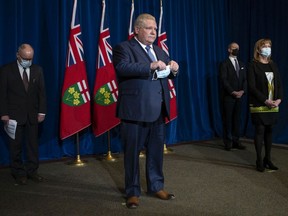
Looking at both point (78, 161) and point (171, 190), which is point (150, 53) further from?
point (78, 161)

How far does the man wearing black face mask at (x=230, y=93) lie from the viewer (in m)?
5.27

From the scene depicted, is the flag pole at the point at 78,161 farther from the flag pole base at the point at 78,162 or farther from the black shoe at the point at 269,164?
the black shoe at the point at 269,164

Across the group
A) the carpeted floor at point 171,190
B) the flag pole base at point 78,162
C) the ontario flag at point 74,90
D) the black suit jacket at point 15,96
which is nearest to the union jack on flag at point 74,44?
the ontario flag at point 74,90

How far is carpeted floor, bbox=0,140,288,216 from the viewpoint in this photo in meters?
2.83

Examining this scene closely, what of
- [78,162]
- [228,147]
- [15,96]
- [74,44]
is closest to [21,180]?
[15,96]

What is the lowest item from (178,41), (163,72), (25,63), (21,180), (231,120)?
(21,180)

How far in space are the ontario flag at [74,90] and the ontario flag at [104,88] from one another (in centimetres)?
17

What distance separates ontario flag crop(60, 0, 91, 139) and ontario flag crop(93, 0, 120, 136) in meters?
0.17

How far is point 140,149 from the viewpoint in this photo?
3004 mm

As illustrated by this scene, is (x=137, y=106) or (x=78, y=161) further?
(x=78, y=161)

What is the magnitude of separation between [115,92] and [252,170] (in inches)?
80.8

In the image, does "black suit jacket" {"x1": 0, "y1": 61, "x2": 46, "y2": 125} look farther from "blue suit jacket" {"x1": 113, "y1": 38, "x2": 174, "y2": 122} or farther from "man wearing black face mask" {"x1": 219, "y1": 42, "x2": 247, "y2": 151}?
"man wearing black face mask" {"x1": 219, "y1": 42, "x2": 247, "y2": 151}

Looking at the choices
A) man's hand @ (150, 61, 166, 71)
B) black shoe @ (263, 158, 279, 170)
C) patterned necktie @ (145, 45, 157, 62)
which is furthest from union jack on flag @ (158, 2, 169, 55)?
man's hand @ (150, 61, 166, 71)

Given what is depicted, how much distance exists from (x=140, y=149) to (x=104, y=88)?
1899 mm
